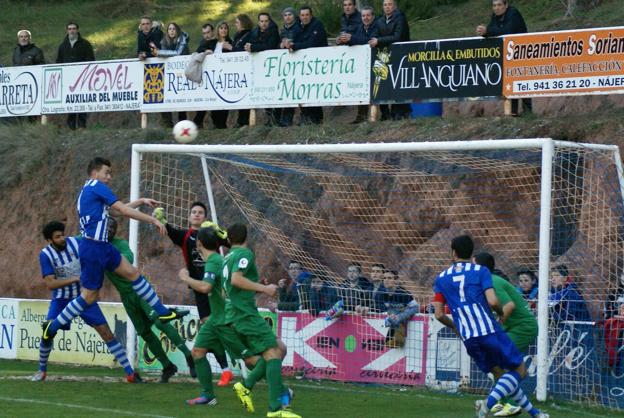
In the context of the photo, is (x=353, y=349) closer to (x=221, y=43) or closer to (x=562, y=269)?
(x=562, y=269)

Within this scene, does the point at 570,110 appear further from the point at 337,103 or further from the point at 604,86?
the point at 337,103

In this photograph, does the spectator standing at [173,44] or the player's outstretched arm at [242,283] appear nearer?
the player's outstretched arm at [242,283]

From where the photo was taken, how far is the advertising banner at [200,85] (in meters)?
20.9

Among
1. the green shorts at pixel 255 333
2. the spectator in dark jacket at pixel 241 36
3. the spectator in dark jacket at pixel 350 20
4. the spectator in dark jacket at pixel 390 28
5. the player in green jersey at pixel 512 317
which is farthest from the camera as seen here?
the spectator in dark jacket at pixel 241 36

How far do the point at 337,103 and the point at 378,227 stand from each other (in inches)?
107

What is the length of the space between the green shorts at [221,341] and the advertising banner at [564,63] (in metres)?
7.59

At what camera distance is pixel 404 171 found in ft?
57.0

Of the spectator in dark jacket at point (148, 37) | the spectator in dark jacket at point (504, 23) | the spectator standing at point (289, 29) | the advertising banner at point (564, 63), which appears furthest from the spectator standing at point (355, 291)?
the spectator in dark jacket at point (148, 37)

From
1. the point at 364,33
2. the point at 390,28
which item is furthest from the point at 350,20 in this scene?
the point at 390,28

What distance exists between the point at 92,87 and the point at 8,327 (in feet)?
21.5

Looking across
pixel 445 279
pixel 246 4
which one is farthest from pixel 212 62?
pixel 246 4

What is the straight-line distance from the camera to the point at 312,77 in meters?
19.8

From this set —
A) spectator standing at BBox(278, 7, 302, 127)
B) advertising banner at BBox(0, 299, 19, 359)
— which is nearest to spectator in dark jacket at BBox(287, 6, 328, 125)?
spectator standing at BBox(278, 7, 302, 127)

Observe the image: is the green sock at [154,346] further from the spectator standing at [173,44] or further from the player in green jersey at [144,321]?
the spectator standing at [173,44]
